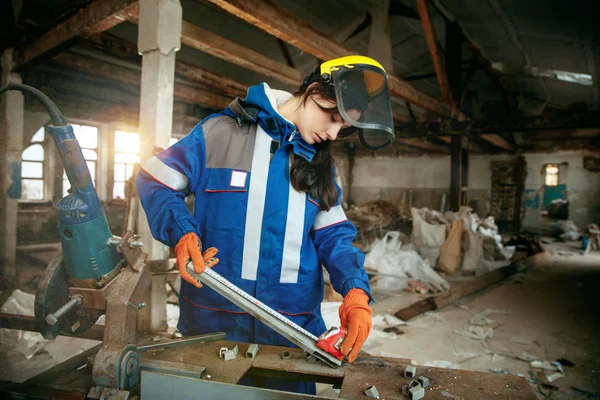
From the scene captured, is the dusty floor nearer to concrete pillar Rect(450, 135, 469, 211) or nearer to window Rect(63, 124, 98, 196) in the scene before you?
window Rect(63, 124, 98, 196)

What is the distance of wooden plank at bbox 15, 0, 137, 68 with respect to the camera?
Answer: 253 cm

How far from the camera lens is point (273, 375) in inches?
46.5

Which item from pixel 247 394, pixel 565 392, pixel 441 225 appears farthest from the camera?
pixel 441 225

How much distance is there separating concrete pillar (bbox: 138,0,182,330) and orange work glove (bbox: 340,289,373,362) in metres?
1.65

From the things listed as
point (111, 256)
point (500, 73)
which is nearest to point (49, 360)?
point (111, 256)

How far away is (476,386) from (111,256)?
1.24 metres

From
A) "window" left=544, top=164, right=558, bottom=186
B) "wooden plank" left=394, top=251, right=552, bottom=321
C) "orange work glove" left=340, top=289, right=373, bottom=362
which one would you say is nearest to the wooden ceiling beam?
"wooden plank" left=394, top=251, right=552, bottom=321

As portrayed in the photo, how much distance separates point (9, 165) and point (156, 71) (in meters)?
3.32

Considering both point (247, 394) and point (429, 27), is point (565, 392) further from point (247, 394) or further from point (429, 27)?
point (429, 27)

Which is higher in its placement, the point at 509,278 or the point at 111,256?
the point at 111,256

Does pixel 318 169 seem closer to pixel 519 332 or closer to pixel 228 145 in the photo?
pixel 228 145

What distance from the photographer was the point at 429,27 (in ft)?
14.6

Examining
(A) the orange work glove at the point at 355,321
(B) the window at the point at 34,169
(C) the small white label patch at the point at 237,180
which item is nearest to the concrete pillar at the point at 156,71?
(C) the small white label patch at the point at 237,180

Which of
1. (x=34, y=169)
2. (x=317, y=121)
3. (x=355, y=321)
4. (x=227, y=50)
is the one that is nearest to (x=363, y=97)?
(x=317, y=121)
